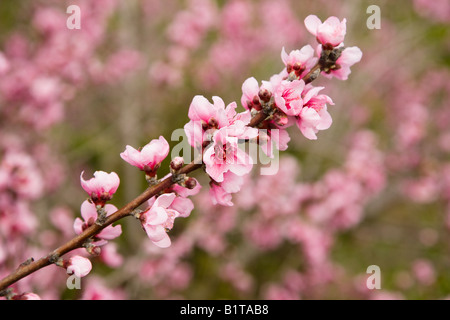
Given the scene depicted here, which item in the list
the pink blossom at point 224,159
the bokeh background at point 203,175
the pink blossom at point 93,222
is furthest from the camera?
the bokeh background at point 203,175

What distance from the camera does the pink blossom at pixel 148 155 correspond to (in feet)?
3.24

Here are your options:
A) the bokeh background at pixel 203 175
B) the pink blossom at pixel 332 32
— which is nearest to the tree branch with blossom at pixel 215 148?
the pink blossom at pixel 332 32

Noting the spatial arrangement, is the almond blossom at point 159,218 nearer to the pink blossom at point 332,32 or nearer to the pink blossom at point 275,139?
the pink blossom at point 275,139

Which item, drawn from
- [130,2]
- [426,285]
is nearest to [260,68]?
[130,2]

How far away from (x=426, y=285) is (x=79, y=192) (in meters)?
3.75

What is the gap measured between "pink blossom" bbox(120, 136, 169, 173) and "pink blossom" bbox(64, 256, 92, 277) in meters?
0.30

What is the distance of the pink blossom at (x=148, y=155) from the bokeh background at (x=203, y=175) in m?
1.14

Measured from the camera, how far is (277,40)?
15.8 feet

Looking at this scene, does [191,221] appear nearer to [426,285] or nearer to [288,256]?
[288,256]

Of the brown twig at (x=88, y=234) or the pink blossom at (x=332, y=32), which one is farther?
the pink blossom at (x=332, y=32)

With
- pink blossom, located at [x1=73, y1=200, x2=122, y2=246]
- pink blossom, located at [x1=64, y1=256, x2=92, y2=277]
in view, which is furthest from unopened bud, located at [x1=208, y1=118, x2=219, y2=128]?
pink blossom, located at [x1=64, y1=256, x2=92, y2=277]

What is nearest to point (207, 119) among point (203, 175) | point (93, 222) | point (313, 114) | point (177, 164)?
point (177, 164)

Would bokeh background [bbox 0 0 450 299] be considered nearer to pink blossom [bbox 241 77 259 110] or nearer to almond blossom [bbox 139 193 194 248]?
almond blossom [bbox 139 193 194 248]

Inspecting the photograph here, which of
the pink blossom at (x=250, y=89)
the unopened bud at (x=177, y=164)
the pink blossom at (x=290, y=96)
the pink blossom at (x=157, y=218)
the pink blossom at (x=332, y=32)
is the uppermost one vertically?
the pink blossom at (x=332, y=32)
